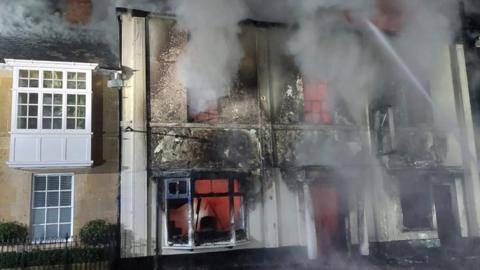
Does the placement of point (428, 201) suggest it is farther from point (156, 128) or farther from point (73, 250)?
point (73, 250)

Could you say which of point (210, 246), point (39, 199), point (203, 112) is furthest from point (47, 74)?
point (210, 246)

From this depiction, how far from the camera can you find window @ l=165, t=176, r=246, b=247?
8.57m

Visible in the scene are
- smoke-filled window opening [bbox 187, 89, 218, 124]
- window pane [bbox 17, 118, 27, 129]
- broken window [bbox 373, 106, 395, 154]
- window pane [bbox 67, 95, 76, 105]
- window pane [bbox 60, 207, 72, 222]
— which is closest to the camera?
window pane [bbox 17, 118, 27, 129]

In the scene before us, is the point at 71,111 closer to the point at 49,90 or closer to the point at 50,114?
the point at 50,114

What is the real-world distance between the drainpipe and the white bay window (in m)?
5.20

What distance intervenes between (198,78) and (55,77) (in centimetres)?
328

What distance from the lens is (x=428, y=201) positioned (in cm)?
1026

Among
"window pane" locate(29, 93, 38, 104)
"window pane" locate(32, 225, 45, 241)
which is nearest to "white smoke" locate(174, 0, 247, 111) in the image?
"window pane" locate(29, 93, 38, 104)

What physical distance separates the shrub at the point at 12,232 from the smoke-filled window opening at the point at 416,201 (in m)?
9.32

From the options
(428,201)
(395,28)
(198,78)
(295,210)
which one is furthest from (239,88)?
(428,201)

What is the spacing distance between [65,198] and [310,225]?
584 cm

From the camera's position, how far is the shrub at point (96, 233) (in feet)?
26.5

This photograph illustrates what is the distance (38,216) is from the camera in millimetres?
8242

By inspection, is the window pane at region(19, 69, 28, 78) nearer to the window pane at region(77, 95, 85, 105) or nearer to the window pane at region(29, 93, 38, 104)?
the window pane at region(29, 93, 38, 104)
